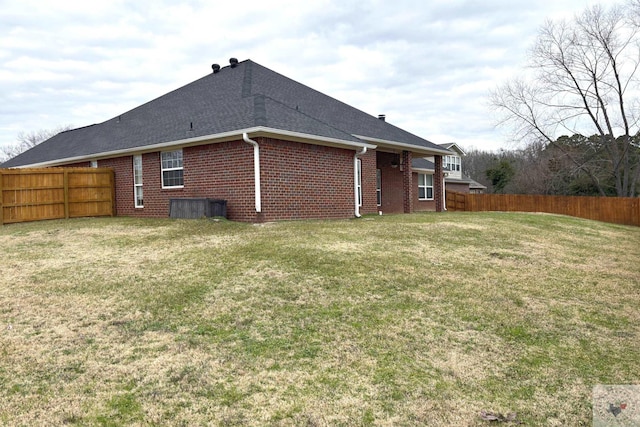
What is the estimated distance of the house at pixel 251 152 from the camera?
12.9 m

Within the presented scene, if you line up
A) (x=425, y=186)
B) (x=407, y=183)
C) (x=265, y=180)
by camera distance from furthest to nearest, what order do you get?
1. (x=425, y=186)
2. (x=407, y=183)
3. (x=265, y=180)

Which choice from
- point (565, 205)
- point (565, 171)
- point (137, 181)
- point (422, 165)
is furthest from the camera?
point (565, 171)

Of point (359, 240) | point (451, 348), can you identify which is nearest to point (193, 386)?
point (451, 348)

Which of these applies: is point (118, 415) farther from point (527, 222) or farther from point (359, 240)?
point (527, 222)

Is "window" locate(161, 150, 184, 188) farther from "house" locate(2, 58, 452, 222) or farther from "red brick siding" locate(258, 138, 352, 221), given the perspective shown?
"red brick siding" locate(258, 138, 352, 221)

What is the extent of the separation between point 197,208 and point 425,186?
18.0 metres

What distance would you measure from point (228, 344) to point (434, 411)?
2.20 metres

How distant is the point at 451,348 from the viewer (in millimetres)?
4766

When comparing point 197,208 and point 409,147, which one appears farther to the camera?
point 409,147

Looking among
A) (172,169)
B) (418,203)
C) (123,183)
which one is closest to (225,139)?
(172,169)

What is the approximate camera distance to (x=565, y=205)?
25531 millimetres

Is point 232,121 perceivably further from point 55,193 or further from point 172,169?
point 55,193

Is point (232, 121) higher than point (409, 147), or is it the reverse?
point (232, 121)

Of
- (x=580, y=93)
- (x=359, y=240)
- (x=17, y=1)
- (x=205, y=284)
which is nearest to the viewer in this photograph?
(x=205, y=284)
